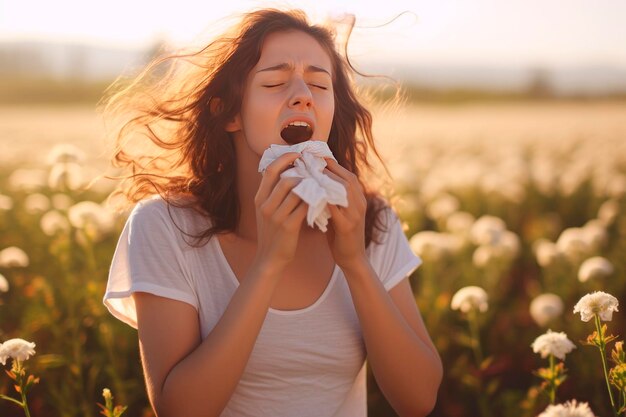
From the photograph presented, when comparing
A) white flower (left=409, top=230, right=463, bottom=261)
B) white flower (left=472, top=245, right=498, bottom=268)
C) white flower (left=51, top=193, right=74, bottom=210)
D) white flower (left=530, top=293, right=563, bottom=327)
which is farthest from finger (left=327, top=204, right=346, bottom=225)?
white flower (left=51, top=193, right=74, bottom=210)

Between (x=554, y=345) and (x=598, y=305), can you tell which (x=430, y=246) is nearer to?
(x=554, y=345)

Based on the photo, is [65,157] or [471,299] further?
[65,157]

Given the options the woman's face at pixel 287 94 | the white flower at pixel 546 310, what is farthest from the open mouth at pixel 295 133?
the white flower at pixel 546 310

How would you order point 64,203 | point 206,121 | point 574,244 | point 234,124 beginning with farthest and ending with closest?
point 64,203, point 574,244, point 206,121, point 234,124

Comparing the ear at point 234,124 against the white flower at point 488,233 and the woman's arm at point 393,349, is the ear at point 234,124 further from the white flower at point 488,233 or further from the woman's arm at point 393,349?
the white flower at point 488,233

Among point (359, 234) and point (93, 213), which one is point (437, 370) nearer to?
point (359, 234)

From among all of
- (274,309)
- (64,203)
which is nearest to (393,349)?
(274,309)

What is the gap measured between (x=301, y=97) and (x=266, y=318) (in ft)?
2.50

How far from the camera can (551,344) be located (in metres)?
2.57

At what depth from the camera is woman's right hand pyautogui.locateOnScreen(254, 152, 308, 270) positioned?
2311 mm

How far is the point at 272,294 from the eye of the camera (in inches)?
97.1

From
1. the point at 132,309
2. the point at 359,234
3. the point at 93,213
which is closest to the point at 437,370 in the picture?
the point at 359,234

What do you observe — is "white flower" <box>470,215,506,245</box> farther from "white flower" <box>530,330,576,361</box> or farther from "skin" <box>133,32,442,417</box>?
"white flower" <box>530,330,576,361</box>

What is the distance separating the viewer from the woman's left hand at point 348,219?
2.39 meters
